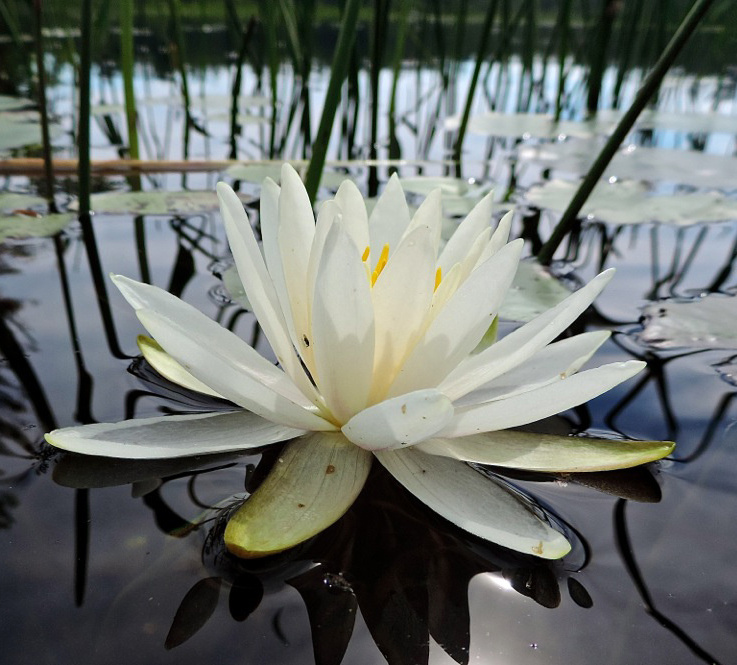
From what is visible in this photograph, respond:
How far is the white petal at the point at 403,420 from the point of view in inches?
29.4

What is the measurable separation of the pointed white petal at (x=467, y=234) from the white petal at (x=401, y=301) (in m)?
0.20

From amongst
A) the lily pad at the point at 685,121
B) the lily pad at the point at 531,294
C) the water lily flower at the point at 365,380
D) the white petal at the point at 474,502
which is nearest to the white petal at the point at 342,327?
the water lily flower at the point at 365,380

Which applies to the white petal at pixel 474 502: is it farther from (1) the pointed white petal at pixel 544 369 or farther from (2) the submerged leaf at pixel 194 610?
Result: (2) the submerged leaf at pixel 194 610

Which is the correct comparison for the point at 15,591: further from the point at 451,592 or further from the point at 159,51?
the point at 159,51

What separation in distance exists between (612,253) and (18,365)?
1.66m

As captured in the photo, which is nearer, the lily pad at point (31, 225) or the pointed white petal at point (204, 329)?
the pointed white petal at point (204, 329)

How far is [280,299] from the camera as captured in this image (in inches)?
38.9

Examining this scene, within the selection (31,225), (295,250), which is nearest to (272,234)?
(295,250)

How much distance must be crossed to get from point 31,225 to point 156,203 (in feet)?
1.36

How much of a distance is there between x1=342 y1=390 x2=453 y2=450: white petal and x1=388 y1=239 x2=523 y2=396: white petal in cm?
12

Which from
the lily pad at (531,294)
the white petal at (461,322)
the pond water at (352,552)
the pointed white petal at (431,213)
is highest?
the pointed white petal at (431,213)

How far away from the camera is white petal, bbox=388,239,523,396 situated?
85 centimetres

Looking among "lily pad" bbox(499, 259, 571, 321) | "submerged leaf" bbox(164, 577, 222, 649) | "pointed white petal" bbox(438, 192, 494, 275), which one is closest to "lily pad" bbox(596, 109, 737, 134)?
"lily pad" bbox(499, 259, 571, 321)

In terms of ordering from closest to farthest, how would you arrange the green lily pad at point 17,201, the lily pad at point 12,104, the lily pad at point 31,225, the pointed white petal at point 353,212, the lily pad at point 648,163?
the pointed white petal at point 353,212
the lily pad at point 31,225
the green lily pad at point 17,201
the lily pad at point 648,163
the lily pad at point 12,104
